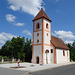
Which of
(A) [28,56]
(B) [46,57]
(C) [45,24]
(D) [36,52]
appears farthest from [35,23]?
(A) [28,56]

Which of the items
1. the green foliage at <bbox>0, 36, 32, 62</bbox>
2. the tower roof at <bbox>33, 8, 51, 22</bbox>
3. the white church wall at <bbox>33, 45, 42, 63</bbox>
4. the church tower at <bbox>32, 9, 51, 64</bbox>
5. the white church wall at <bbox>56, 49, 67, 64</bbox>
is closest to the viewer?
the church tower at <bbox>32, 9, 51, 64</bbox>

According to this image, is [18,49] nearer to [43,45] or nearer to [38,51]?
[38,51]

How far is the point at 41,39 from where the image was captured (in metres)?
27.0

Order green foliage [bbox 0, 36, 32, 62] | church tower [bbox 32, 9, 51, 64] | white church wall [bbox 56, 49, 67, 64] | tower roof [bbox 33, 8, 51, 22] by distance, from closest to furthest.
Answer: church tower [bbox 32, 9, 51, 64]
white church wall [bbox 56, 49, 67, 64]
tower roof [bbox 33, 8, 51, 22]
green foliage [bbox 0, 36, 32, 62]

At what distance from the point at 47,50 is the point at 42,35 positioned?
4.44 meters

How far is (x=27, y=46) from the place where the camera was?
3981 cm

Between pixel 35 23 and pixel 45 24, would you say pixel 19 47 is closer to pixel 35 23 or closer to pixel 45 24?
pixel 35 23

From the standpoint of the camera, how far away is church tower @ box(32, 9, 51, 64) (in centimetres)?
2645

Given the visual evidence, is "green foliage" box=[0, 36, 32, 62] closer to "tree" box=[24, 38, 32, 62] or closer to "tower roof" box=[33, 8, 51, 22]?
"tree" box=[24, 38, 32, 62]

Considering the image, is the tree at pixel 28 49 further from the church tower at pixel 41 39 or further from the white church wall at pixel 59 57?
the white church wall at pixel 59 57

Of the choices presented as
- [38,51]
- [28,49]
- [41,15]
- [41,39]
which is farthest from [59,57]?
[28,49]

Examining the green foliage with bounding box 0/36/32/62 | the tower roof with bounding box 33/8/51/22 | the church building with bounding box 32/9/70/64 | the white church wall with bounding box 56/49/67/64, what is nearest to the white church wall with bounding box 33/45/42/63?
the church building with bounding box 32/9/70/64

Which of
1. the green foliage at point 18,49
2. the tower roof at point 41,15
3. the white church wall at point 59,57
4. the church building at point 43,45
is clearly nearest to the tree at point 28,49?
the green foliage at point 18,49

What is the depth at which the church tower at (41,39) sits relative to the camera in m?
26.5
